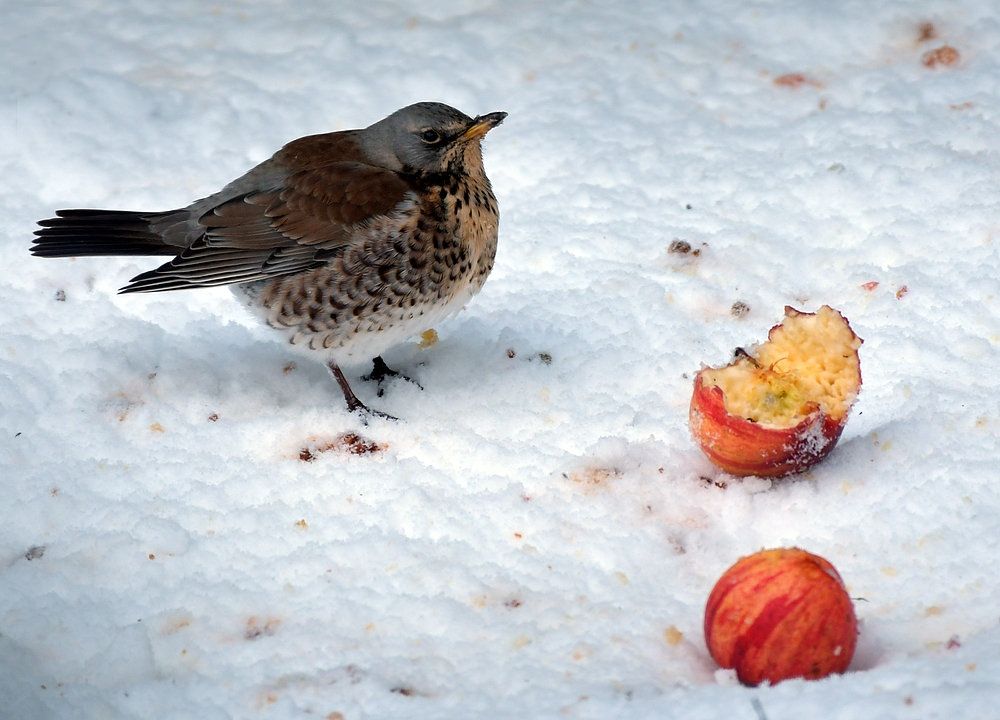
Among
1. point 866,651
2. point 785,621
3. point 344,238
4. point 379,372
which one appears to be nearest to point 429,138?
point 344,238

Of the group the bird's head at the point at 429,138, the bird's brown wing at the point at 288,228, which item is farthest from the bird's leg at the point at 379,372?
the bird's head at the point at 429,138

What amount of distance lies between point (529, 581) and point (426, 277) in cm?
120

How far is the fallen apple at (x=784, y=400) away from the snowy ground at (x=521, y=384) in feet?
0.51

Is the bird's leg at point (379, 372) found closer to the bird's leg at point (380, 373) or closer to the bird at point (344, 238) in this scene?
the bird's leg at point (380, 373)

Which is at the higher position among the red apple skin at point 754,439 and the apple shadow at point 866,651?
the red apple skin at point 754,439

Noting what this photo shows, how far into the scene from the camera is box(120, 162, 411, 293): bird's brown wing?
3811 mm

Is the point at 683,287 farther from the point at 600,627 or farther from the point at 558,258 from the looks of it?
the point at 600,627

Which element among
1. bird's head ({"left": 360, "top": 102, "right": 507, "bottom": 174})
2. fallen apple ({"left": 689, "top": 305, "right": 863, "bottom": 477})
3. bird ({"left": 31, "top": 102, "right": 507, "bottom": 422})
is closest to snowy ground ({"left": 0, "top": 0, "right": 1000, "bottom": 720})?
fallen apple ({"left": 689, "top": 305, "right": 863, "bottom": 477})

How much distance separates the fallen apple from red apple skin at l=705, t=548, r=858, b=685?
64 centimetres

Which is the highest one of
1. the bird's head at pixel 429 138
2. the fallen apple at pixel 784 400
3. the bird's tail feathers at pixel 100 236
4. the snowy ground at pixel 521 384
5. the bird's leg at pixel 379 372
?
the bird's head at pixel 429 138

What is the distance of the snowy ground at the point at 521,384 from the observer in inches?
113

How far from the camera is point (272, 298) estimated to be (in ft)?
12.7

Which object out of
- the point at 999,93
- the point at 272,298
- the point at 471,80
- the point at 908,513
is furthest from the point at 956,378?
the point at 471,80

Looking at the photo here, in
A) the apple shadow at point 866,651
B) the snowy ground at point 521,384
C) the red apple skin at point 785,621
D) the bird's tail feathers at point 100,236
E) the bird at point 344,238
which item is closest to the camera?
the red apple skin at point 785,621
